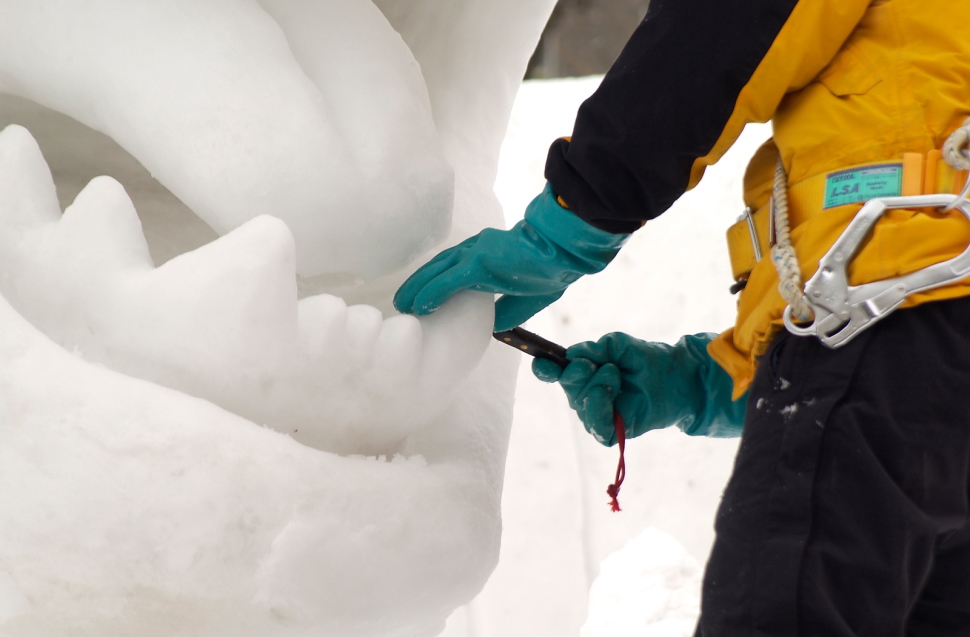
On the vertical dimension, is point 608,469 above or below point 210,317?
above

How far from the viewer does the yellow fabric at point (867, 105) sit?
747 millimetres

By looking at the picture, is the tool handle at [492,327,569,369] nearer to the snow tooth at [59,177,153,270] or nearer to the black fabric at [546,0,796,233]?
the black fabric at [546,0,796,233]

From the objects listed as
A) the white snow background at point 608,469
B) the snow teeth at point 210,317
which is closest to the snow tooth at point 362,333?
the snow teeth at point 210,317

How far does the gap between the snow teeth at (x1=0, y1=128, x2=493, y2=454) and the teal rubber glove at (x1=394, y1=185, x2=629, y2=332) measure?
115 mm

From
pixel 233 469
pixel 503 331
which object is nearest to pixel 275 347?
pixel 233 469

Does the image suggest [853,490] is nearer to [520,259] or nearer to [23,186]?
[520,259]

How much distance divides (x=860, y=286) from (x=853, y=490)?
15 cm

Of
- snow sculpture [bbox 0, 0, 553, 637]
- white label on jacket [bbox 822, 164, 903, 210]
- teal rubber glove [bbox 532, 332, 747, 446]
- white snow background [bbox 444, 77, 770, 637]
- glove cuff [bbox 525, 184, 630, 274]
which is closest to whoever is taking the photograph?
snow sculpture [bbox 0, 0, 553, 637]

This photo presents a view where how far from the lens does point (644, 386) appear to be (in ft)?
3.92

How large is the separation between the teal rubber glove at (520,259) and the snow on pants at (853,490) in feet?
0.72

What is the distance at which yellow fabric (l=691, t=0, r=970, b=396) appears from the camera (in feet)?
2.45

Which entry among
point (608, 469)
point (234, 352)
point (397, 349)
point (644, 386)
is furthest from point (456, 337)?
point (608, 469)

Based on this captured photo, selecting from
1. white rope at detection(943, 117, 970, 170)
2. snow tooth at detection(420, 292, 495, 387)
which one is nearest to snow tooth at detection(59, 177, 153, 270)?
snow tooth at detection(420, 292, 495, 387)

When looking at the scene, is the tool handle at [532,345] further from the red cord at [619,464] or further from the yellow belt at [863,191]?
the yellow belt at [863,191]
